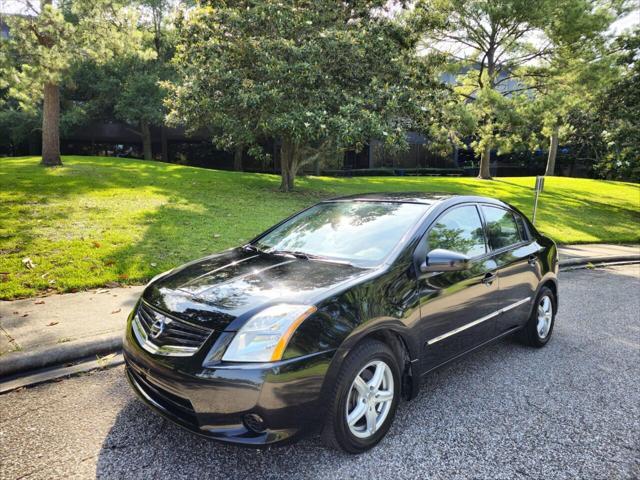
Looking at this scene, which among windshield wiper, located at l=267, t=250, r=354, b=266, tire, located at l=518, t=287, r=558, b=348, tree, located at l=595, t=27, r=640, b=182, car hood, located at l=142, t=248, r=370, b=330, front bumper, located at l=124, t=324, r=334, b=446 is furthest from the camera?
tree, located at l=595, t=27, r=640, b=182

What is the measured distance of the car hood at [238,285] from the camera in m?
2.65

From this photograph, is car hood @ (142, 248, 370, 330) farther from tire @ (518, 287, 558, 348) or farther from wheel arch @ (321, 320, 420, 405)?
tire @ (518, 287, 558, 348)

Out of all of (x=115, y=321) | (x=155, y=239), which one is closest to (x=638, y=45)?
(x=155, y=239)

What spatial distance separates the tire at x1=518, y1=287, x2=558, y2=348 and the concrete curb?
4.03 m

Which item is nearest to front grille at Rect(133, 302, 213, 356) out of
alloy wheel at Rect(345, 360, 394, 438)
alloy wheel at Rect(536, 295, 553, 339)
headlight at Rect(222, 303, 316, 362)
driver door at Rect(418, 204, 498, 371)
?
headlight at Rect(222, 303, 316, 362)

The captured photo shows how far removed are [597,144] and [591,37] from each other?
13604 millimetres

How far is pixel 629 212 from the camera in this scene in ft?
58.8

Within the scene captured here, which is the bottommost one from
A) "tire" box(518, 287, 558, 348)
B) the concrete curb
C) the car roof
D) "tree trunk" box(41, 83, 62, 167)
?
the concrete curb

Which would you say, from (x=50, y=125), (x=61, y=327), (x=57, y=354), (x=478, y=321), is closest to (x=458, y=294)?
(x=478, y=321)

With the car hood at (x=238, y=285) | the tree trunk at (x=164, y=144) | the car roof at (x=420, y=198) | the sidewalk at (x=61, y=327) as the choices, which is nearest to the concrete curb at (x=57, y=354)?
the sidewalk at (x=61, y=327)

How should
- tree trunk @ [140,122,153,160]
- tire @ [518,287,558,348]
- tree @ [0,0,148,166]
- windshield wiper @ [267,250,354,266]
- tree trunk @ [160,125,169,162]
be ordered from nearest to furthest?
1. windshield wiper @ [267,250,354,266]
2. tire @ [518,287,558,348]
3. tree @ [0,0,148,166]
4. tree trunk @ [140,122,153,160]
5. tree trunk @ [160,125,169,162]

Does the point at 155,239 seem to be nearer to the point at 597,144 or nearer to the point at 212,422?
the point at 212,422

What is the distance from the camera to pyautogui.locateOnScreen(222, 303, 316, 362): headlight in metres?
2.43

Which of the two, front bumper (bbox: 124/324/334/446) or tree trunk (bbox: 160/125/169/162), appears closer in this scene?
front bumper (bbox: 124/324/334/446)
